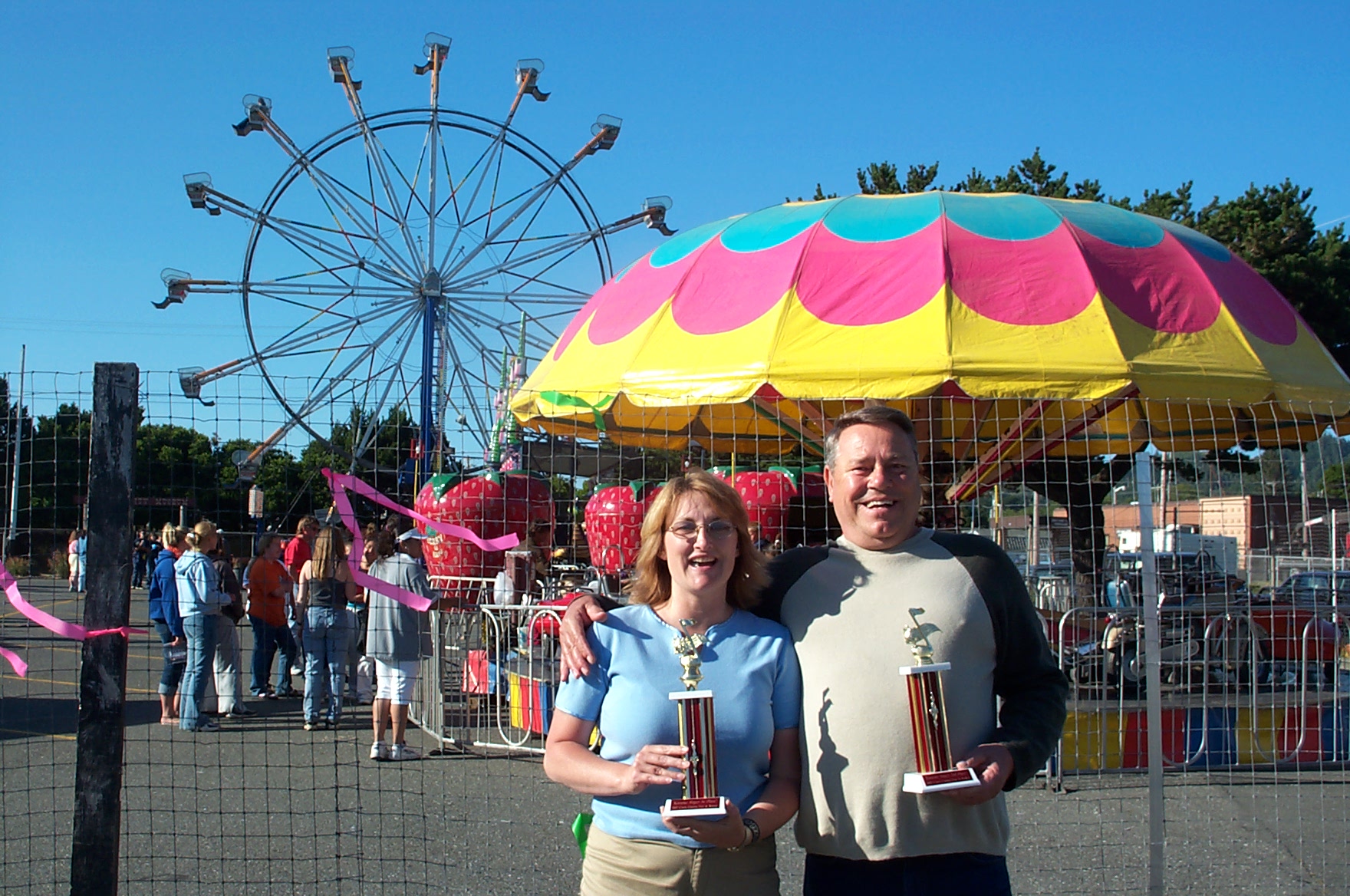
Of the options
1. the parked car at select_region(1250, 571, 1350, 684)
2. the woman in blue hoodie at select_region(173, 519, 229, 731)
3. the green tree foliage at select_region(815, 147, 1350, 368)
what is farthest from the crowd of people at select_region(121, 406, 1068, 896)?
the green tree foliage at select_region(815, 147, 1350, 368)

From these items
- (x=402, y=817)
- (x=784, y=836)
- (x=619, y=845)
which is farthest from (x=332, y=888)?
(x=619, y=845)

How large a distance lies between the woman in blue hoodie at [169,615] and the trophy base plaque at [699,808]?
646 centimetres

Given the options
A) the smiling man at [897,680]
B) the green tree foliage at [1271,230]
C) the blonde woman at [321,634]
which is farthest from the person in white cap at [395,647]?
the green tree foliage at [1271,230]

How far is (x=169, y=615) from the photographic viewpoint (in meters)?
7.77

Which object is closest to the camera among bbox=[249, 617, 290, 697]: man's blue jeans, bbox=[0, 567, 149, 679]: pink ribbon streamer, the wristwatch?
the wristwatch

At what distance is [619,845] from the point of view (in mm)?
2209

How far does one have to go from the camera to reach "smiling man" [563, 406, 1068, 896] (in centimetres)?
213

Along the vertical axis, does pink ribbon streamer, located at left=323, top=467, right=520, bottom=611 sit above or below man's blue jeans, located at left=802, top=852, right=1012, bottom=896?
above

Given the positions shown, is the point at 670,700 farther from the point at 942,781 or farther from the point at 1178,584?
the point at 1178,584

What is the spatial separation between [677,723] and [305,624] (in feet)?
20.2

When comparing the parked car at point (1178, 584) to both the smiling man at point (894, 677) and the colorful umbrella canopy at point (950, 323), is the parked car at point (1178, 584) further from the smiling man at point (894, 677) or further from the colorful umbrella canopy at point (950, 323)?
the smiling man at point (894, 677)

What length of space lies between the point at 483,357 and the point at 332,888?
16.7 meters

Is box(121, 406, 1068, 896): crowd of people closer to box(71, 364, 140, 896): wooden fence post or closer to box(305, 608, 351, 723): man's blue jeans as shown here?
box(71, 364, 140, 896): wooden fence post

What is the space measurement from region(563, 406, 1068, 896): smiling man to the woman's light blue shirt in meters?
0.05
